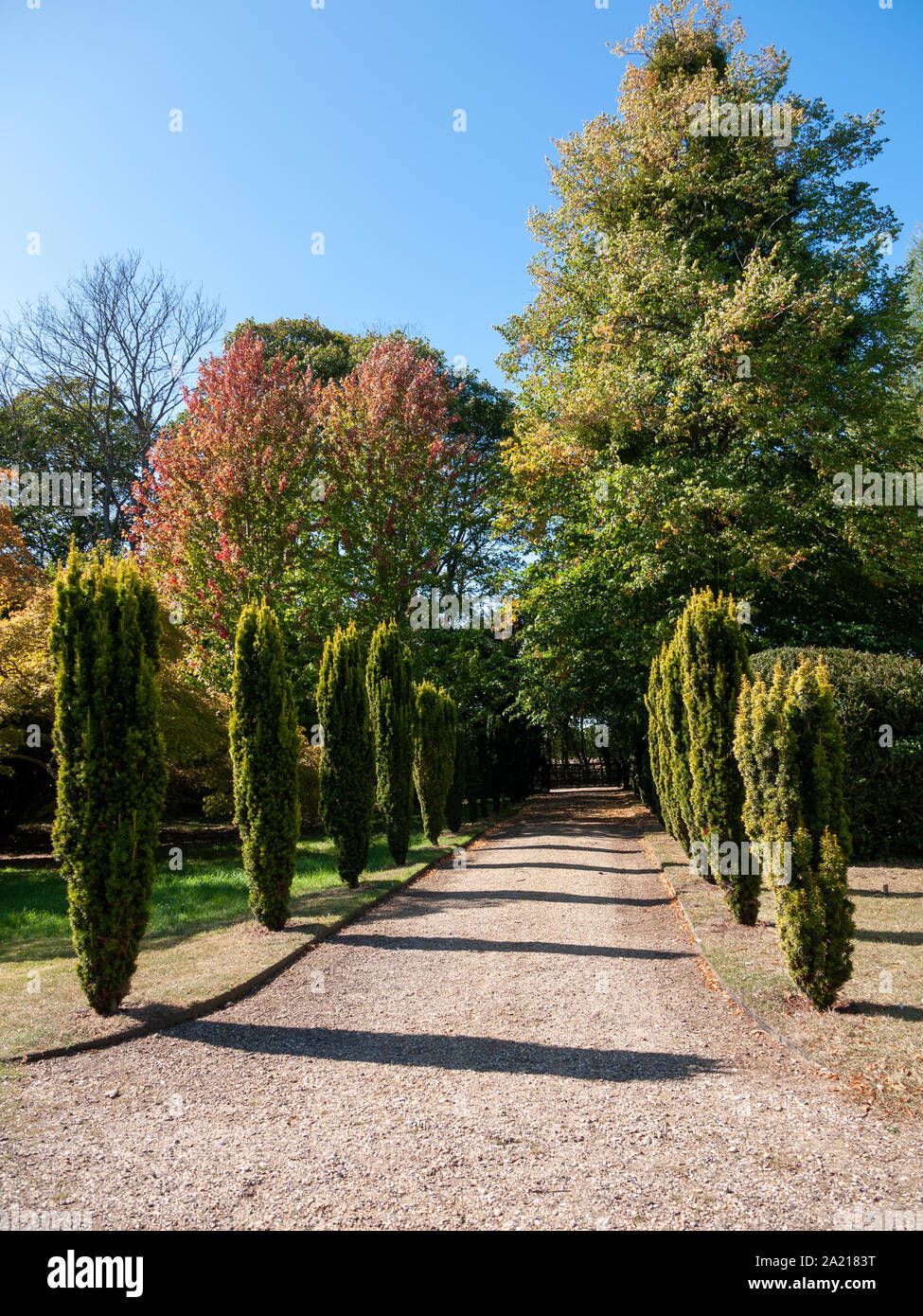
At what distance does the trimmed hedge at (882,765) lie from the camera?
38.3ft

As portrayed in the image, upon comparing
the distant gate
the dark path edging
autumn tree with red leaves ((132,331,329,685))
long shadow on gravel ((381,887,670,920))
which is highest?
autumn tree with red leaves ((132,331,329,685))

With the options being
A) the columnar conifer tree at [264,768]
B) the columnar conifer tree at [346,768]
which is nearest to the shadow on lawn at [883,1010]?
the columnar conifer tree at [264,768]

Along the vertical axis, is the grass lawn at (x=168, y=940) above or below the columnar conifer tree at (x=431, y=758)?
below

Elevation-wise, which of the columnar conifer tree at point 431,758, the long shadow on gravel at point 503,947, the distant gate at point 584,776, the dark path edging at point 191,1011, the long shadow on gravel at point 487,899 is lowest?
the distant gate at point 584,776

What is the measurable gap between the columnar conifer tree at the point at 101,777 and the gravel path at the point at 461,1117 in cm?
89

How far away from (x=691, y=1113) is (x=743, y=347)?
15.0m

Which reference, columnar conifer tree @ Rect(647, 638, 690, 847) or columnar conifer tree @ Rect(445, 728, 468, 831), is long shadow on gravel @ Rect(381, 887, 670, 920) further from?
columnar conifer tree @ Rect(445, 728, 468, 831)

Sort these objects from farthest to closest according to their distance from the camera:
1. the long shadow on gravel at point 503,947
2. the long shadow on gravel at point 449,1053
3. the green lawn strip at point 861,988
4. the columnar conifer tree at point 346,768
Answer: the columnar conifer tree at point 346,768
the long shadow on gravel at point 503,947
the long shadow on gravel at point 449,1053
the green lawn strip at point 861,988

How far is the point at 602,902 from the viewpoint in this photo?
10.3 m

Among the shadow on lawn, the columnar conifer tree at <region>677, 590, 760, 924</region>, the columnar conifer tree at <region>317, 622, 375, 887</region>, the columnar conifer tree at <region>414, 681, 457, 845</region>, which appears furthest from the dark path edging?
the columnar conifer tree at <region>414, 681, 457, 845</region>

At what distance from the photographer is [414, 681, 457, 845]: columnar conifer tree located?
17484 mm

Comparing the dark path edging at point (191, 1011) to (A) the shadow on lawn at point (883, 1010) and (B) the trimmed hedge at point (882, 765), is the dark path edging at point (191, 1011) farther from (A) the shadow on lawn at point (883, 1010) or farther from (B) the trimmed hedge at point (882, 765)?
(B) the trimmed hedge at point (882, 765)

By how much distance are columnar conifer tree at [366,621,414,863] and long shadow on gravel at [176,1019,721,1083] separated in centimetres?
827

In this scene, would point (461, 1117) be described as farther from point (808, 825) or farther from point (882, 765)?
point (882, 765)
